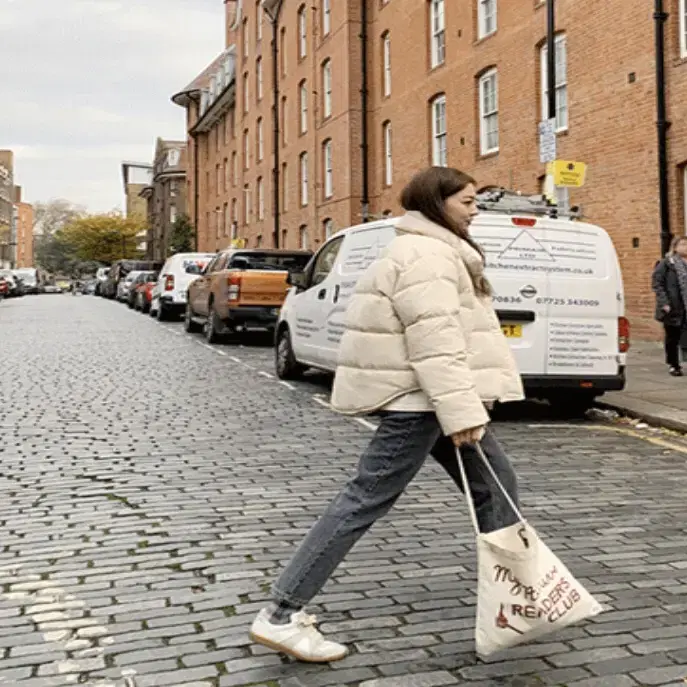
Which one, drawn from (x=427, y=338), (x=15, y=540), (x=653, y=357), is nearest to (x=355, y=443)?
(x=15, y=540)

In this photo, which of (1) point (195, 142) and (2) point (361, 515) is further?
(1) point (195, 142)

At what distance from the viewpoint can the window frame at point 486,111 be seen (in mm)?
21938

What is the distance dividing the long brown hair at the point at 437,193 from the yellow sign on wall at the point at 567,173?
10.9 m

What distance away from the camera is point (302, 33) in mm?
36469

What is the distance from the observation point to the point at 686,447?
25.4 feet

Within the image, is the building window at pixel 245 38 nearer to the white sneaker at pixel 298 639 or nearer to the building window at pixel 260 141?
the building window at pixel 260 141

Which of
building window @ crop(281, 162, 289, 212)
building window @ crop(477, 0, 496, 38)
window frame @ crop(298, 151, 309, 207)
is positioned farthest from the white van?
building window @ crop(281, 162, 289, 212)

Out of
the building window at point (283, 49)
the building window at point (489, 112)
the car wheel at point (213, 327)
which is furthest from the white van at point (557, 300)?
the building window at point (283, 49)

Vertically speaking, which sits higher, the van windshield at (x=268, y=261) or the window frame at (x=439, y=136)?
the window frame at (x=439, y=136)

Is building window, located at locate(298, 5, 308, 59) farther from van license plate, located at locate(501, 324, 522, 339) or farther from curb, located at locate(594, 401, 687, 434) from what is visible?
van license plate, located at locate(501, 324, 522, 339)

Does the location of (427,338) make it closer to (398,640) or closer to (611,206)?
(398,640)

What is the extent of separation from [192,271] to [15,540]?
19.9 meters

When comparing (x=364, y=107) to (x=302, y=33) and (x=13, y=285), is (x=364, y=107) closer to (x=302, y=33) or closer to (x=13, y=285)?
(x=302, y=33)

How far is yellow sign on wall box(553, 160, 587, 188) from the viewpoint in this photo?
13758mm
